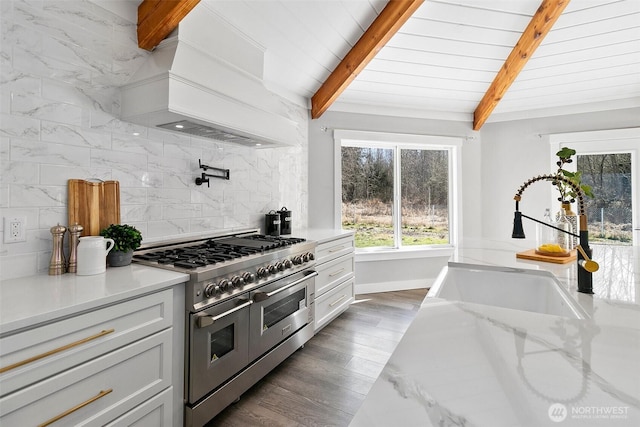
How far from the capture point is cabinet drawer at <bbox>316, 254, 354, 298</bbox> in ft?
9.53

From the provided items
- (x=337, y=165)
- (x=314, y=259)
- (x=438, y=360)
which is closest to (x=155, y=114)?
(x=314, y=259)

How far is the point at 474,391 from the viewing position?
56 centimetres

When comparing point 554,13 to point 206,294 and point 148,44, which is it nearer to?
point 148,44

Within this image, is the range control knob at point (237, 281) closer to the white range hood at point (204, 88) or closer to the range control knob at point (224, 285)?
the range control knob at point (224, 285)

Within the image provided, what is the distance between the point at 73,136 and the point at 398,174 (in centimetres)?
358

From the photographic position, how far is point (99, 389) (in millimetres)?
1271

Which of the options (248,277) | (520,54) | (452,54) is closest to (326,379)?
(248,277)

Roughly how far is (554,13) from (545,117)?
1750 mm

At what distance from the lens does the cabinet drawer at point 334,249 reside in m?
2.90

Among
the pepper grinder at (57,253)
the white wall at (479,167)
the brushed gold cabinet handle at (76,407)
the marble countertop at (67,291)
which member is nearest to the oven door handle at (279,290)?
the marble countertop at (67,291)

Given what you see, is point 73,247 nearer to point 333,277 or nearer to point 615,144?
point 333,277

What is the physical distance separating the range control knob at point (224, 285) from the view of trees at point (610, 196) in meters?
4.46

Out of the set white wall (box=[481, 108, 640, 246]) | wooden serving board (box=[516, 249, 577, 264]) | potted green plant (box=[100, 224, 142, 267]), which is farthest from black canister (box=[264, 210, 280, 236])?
white wall (box=[481, 108, 640, 246])

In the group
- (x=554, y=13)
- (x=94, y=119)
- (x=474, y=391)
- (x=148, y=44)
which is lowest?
(x=474, y=391)
